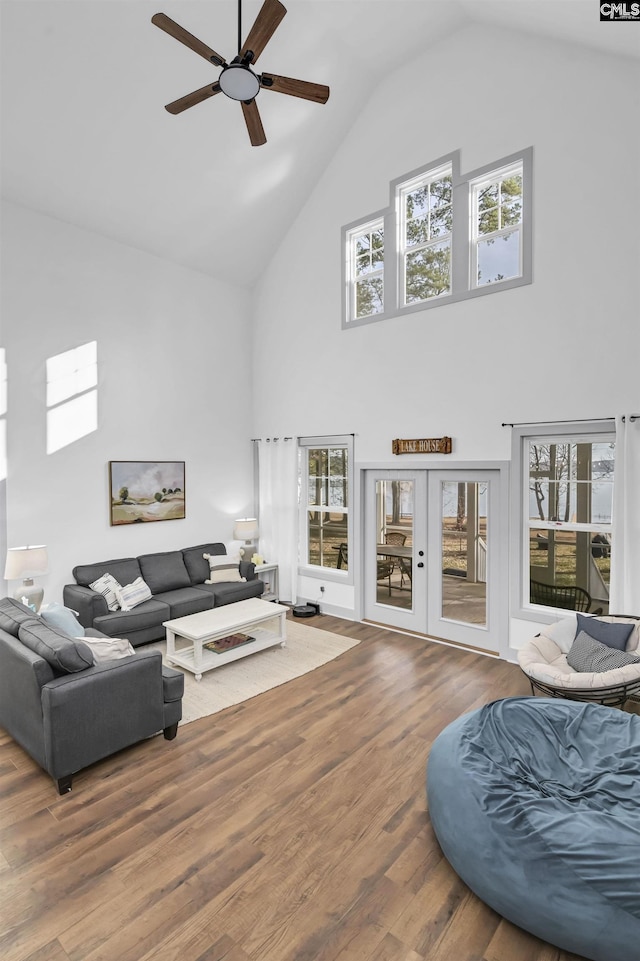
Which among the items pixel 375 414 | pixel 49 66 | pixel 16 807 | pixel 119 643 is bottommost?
pixel 16 807

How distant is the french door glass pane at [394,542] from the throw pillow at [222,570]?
6.15 ft

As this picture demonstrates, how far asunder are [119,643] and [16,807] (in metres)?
1.06

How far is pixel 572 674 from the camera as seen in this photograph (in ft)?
12.0

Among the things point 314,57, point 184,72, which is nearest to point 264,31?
point 184,72

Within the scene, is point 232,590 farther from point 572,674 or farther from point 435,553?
point 572,674

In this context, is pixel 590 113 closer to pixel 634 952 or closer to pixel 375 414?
pixel 375 414

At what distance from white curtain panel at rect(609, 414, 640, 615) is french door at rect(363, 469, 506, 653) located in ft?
3.78

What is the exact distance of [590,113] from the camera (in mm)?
4434

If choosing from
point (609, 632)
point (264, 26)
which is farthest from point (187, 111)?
point (609, 632)

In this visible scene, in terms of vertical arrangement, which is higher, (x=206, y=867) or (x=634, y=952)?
(x=634, y=952)

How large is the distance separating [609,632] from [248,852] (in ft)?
10.1

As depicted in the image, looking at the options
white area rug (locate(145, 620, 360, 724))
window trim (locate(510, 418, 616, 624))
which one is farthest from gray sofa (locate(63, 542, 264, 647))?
window trim (locate(510, 418, 616, 624))

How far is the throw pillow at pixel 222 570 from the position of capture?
254 inches

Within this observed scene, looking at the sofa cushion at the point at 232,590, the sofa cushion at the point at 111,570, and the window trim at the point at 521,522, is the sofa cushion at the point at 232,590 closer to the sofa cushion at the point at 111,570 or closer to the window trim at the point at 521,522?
the sofa cushion at the point at 111,570
